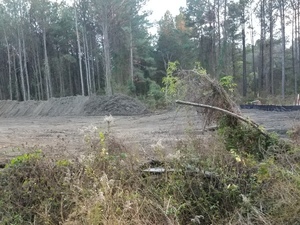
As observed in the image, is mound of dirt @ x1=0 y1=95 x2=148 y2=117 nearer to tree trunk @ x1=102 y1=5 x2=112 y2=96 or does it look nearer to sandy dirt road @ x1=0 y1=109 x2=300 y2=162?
tree trunk @ x1=102 y1=5 x2=112 y2=96

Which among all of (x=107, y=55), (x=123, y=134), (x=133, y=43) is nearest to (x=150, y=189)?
(x=123, y=134)

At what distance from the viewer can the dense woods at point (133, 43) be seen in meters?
25.7

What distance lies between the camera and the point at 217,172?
12.9 feet

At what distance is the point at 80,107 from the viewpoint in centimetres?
2031

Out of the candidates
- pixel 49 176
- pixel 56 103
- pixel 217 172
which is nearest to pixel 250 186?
pixel 217 172

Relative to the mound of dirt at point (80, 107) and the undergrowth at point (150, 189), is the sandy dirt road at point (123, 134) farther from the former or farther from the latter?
the mound of dirt at point (80, 107)

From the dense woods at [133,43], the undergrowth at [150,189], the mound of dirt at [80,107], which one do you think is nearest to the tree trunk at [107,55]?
the dense woods at [133,43]

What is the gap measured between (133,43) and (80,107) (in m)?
10.2

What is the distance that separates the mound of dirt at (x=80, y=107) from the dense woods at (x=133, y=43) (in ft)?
9.54

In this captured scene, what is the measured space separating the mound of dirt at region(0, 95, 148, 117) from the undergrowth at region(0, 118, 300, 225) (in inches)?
560

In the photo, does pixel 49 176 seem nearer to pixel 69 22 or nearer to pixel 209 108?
pixel 209 108

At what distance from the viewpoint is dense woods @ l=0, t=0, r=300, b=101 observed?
25.7m

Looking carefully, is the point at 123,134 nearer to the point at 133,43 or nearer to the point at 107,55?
the point at 107,55

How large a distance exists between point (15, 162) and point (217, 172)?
9.18 feet
